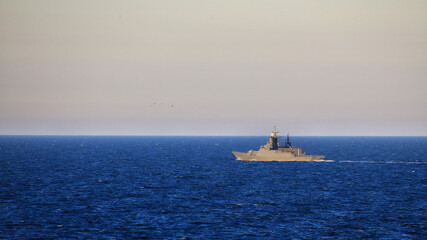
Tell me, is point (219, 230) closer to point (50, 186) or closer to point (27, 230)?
point (27, 230)

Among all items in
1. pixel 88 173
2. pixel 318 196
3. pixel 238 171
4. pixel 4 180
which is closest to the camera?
pixel 318 196

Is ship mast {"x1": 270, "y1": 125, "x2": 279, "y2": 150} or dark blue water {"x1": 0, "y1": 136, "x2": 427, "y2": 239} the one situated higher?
ship mast {"x1": 270, "y1": 125, "x2": 279, "y2": 150}

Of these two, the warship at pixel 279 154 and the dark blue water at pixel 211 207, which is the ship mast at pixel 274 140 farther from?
the dark blue water at pixel 211 207

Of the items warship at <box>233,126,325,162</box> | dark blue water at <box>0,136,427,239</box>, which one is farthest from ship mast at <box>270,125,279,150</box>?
dark blue water at <box>0,136,427,239</box>

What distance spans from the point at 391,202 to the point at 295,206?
1393 cm

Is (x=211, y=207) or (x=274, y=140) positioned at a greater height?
(x=274, y=140)

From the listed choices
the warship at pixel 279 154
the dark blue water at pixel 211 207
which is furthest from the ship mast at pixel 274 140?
the dark blue water at pixel 211 207

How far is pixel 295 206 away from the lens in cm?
5669

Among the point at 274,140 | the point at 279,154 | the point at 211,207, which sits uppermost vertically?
the point at 274,140

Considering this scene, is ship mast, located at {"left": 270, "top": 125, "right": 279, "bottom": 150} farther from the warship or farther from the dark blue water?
the dark blue water

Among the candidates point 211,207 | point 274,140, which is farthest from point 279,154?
point 211,207

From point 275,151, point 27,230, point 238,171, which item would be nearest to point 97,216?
point 27,230

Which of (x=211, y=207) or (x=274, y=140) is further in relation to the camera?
(x=274, y=140)

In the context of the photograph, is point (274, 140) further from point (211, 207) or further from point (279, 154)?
point (211, 207)
